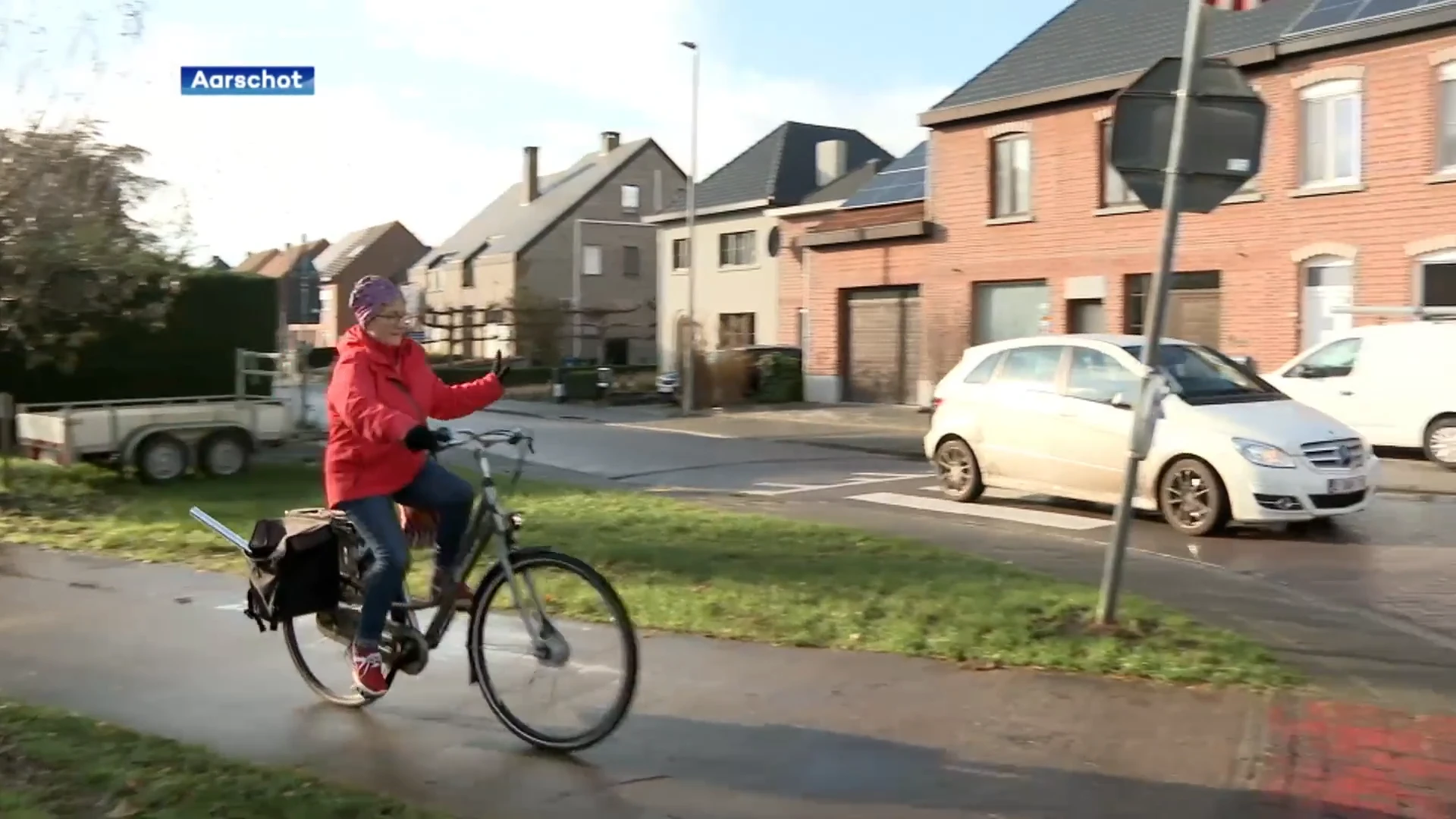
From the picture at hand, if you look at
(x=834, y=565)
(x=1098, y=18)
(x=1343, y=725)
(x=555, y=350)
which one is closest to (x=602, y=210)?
(x=555, y=350)

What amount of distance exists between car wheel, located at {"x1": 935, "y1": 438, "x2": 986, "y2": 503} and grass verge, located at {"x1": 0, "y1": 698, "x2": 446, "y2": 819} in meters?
9.16

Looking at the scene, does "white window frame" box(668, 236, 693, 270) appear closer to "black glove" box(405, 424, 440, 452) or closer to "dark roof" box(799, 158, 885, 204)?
"dark roof" box(799, 158, 885, 204)

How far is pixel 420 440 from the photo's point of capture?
4.80 m

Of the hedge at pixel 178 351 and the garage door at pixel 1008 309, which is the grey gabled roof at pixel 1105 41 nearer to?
the garage door at pixel 1008 309

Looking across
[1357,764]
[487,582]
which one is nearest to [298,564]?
[487,582]

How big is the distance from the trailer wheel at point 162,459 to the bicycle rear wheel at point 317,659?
9.51m

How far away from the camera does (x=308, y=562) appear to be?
5.52 metres

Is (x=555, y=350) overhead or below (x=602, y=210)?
below

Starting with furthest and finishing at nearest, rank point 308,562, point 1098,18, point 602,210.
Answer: point 602,210, point 1098,18, point 308,562

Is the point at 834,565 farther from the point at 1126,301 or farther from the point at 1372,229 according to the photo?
the point at 1126,301

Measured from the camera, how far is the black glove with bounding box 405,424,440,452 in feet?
15.8

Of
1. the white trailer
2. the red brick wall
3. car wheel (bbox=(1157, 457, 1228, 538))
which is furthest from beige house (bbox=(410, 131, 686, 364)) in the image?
car wheel (bbox=(1157, 457, 1228, 538))

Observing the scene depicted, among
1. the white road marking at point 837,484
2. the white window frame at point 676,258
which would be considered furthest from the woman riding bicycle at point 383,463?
the white window frame at point 676,258

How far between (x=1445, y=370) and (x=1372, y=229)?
4.99 meters
